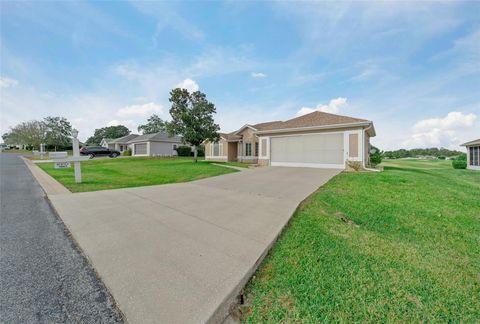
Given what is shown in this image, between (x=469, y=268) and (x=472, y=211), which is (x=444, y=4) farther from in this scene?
(x=469, y=268)

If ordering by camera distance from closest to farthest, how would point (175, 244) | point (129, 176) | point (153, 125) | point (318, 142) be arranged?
point (175, 244)
point (129, 176)
point (318, 142)
point (153, 125)

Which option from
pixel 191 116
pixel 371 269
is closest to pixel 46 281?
pixel 371 269

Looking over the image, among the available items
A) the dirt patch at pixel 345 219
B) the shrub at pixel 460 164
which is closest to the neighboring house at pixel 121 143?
the dirt patch at pixel 345 219

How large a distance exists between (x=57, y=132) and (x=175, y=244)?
71.2 metres

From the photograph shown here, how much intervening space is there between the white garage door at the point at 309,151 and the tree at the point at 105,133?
6804 centimetres

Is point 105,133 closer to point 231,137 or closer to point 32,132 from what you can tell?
point 32,132

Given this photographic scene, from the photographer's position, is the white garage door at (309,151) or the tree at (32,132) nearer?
the white garage door at (309,151)

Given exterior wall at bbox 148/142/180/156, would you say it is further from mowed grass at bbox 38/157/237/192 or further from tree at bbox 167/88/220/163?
mowed grass at bbox 38/157/237/192

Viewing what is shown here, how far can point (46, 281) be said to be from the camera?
2.29 metres

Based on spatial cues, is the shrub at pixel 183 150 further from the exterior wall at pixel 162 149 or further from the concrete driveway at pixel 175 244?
the concrete driveway at pixel 175 244

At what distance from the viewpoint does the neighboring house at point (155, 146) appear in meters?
32.1

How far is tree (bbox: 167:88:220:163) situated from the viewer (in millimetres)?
18219

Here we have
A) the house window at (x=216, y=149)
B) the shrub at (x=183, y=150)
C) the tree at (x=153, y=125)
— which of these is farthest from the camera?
the tree at (x=153, y=125)

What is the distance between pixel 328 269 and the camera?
8.38 ft
